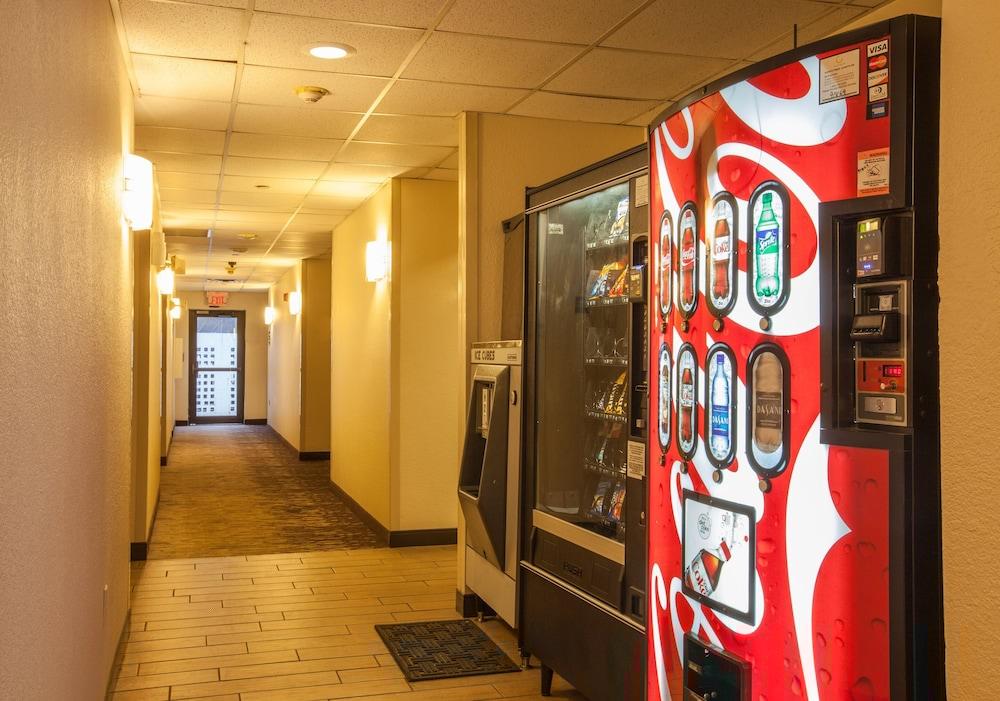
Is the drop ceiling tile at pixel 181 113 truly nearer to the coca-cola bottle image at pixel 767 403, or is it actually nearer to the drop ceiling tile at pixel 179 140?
the drop ceiling tile at pixel 179 140

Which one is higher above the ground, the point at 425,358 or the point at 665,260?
the point at 665,260

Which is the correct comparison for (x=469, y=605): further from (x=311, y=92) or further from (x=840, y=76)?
(x=840, y=76)

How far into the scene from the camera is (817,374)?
197 cm

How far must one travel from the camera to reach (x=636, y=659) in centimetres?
327

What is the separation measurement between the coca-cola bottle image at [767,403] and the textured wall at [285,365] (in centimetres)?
1140

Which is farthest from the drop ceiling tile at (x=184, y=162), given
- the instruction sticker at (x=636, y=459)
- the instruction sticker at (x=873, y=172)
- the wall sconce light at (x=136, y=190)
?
the instruction sticker at (x=873, y=172)

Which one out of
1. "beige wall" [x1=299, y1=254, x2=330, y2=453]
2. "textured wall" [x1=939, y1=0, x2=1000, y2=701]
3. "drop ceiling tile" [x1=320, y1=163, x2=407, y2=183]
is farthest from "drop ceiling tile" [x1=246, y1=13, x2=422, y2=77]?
"beige wall" [x1=299, y1=254, x2=330, y2=453]

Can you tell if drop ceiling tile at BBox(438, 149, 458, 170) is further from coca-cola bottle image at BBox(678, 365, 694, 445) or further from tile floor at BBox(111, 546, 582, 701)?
coca-cola bottle image at BBox(678, 365, 694, 445)

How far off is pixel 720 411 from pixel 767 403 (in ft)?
0.57

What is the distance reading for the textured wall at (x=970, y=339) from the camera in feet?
5.77

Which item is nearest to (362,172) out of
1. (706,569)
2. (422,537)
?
(422,537)

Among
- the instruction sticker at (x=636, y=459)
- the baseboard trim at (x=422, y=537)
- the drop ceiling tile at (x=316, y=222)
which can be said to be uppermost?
the drop ceiling tile at (x=316, y=222)

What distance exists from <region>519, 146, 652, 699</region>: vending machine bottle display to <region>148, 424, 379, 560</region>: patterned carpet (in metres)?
3.44

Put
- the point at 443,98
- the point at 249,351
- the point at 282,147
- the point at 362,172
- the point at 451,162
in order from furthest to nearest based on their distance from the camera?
the point at 249,351, the point at 362,172, the point at 451,162, the point at 282,147, the point at 443,98
